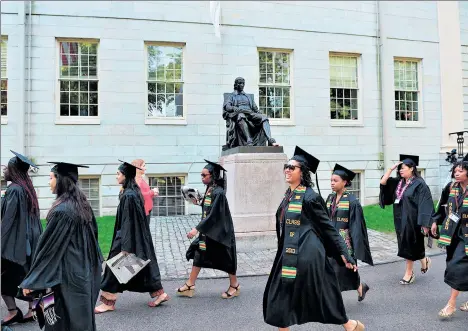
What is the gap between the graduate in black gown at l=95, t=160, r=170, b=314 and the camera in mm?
5445

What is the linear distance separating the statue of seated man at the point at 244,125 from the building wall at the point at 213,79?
4.73m

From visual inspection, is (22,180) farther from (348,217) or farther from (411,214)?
(411,214)

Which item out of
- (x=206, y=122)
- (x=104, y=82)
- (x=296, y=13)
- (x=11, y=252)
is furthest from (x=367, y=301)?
(x=296, y=13)

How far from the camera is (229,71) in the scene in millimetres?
15352

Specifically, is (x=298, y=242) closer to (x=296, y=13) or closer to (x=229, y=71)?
(x=229, y=71)

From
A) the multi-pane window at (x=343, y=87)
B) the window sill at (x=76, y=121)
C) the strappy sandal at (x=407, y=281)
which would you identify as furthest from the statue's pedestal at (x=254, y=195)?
the multi-pane window at (x=343, y=87)

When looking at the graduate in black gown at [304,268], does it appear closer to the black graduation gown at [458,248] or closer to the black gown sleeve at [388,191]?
the black graduation gown at [458,248]

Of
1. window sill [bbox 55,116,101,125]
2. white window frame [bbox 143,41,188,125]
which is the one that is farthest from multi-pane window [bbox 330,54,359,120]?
window sill [bbox 55,116,101,125]

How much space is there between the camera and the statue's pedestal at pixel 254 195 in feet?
30.8

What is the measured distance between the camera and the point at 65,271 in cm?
374

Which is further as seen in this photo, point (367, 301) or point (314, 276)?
point (367, 301)

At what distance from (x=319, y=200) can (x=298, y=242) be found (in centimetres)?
46

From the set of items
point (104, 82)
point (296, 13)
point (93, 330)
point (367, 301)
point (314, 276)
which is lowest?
point (367, 301)

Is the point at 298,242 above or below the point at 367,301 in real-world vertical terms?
above
